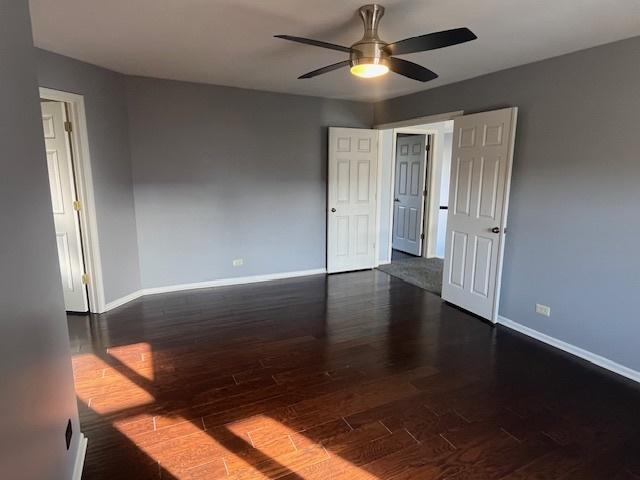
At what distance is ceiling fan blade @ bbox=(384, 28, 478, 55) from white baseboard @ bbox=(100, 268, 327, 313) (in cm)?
345

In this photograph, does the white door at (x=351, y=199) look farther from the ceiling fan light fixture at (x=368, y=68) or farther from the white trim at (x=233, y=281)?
the ceiling fan light fixture at (x=368, y=68)

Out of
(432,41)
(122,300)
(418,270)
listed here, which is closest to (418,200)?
(418,270)

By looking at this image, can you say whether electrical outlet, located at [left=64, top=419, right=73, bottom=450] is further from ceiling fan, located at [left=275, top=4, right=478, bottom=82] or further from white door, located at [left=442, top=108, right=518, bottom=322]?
white door, located at [left=442, top=108, right=518, bottom=322]

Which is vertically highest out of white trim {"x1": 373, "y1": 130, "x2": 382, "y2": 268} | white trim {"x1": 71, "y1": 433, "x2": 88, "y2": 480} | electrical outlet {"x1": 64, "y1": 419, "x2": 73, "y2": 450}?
white trim {"x1": 373, "y1": 130, "x2": 382, "y2": 268}

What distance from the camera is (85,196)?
369cm

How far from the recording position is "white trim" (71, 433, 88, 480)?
71.8 inches

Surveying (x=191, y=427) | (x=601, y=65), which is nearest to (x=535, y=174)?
(x=601, y=65)

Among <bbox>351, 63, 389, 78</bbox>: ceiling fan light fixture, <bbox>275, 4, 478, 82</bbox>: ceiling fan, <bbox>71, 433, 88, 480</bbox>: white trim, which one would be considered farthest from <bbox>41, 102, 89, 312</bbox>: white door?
<bbox>351, 63, 389, 78</bbox>: ceiling fan light fixture

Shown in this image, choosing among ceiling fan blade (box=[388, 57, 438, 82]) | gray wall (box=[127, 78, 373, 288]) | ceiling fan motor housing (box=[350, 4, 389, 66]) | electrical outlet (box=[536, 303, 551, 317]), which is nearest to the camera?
ceiling fan motor housing (box=[350, 4, 389, 66])

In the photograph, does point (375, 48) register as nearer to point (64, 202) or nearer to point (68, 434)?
point (68, 434)

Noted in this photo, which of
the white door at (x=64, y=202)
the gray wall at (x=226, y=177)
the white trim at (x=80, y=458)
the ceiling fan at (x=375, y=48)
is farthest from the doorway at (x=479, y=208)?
the white door at (x=64, y=202)

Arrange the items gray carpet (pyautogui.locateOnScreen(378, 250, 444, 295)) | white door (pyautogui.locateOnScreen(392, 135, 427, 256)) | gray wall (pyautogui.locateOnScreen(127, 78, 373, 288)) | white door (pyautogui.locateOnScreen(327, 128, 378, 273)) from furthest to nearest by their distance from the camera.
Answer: white door (pyautogui.locateOnScreen(392, 135, 427, 256))
white door (pyautogui.locateOnScreen(327, 128, 378, 273))
gray carpet (pyautogui.locateOnScreen(378, 250, 444, 295))
gray wall (pyautogui.locateOnScreen(127, 78, 373, 288))

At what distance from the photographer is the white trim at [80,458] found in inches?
71.8

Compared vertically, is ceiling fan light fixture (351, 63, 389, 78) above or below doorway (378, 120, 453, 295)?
above
